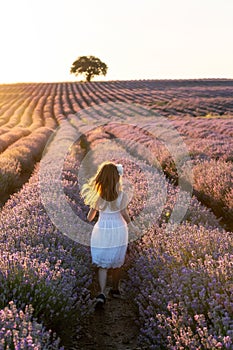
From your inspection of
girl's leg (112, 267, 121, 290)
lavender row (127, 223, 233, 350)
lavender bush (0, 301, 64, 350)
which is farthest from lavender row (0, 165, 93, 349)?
lavender row (127, 223, 233, 350)

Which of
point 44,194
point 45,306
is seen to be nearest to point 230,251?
point 45,306

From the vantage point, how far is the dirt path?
3.60m

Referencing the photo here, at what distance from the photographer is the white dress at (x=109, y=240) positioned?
4312 mm

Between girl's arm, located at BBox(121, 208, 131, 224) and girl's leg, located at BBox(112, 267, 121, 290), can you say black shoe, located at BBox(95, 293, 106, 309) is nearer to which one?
girl's leg, located at BBox(112, 267, 121, 290)

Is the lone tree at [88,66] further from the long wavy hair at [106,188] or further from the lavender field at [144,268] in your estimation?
the long wavy hair at [106,188]

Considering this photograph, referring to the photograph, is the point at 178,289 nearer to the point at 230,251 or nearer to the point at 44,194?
the point at 230,251

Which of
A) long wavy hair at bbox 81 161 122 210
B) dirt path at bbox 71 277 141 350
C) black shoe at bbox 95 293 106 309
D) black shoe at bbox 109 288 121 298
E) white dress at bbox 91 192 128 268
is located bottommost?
dirt path at bbox 71 277 141 350

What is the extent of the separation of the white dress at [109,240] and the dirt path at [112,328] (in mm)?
346

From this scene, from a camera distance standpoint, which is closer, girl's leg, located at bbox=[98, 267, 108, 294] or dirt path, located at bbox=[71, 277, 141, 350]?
dirt path, located at bbox=[71, 277, 141, 350]

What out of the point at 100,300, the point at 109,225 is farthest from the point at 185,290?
the point at 109,225

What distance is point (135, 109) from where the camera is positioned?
111ft

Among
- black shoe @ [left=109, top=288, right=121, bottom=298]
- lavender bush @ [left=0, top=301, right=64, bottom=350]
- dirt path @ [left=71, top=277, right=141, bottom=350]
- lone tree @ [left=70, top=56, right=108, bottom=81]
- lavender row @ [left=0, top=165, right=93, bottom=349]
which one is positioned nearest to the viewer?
lavender bush @ [left=0, top=301, right=64, bottom=350]

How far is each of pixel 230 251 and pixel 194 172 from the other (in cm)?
439

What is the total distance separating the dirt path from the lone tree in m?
67.3
